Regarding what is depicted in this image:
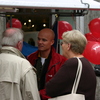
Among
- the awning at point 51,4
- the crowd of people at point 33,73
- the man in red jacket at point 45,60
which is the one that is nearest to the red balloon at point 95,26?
the man in red jacket at point 45,60

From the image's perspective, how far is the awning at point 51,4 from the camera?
11.2ft

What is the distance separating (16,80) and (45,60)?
1170 mm

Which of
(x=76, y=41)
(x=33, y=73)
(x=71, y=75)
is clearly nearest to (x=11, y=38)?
(x=33, y=73)

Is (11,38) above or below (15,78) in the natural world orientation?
above

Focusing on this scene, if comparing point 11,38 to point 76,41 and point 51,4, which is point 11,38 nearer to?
point 51,4

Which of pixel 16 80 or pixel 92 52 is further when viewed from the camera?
pixel 92 52

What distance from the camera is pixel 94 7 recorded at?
382cm

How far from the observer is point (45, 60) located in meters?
4.43

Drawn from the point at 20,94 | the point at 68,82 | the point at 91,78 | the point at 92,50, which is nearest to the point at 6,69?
the point at 20,94

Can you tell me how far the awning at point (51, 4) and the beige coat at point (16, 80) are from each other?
24.3 inches

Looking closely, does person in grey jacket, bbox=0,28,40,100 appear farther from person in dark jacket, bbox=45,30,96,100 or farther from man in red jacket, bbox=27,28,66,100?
man in red jacket, bbox=27,28,66,100

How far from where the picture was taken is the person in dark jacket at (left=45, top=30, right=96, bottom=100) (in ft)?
10.3

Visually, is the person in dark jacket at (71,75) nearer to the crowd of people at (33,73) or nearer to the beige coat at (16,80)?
the crowd of people at (33,73)

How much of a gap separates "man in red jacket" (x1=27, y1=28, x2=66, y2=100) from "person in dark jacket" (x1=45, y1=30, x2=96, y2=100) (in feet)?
3.08
